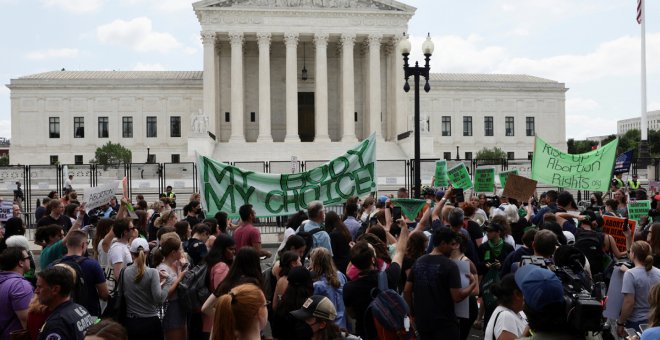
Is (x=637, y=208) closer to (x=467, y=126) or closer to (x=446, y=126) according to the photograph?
(x=446, y=126)

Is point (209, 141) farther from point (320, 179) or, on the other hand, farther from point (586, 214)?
point (586, 214)

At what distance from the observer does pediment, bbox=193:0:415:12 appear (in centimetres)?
5909

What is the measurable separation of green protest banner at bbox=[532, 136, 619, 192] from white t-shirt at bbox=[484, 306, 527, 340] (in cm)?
989

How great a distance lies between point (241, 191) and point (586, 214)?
7.06 meters

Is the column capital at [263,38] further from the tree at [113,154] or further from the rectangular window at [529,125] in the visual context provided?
the rectangular window at [529,125]

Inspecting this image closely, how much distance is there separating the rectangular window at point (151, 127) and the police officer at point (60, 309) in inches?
2589

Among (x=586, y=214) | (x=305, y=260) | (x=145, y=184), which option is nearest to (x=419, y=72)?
(x=586, y=214)

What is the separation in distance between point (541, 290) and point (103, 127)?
228 ft

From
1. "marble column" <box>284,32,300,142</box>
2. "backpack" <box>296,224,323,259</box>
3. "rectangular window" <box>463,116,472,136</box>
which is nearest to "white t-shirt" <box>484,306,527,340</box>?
"backpack" <box>296,224,323,259</box>

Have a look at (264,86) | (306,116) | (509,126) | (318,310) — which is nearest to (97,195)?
(318,310)

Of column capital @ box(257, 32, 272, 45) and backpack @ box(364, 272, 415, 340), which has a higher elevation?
column capital @ box(257, 32, 272, 45)

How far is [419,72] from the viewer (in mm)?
21562

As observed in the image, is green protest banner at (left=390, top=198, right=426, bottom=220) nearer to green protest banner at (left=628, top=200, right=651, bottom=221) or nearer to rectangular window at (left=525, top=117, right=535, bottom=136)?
green protest banner at (left=628, top=200, right=651, bottom=221)

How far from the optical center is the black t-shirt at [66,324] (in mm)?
5324
